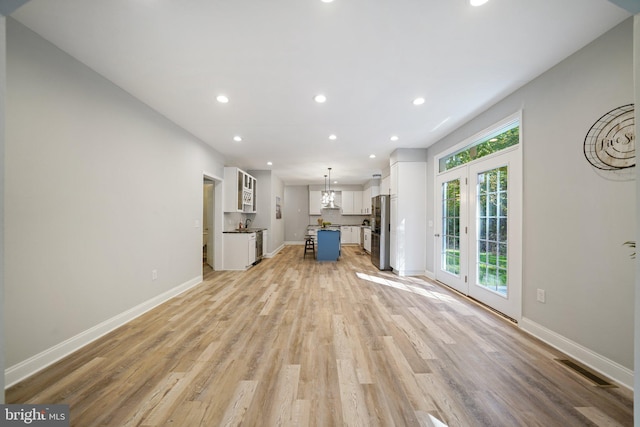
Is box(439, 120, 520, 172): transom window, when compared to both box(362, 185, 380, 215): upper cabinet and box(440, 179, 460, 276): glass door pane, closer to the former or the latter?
box(440, 179, 460, 276): glass door pane

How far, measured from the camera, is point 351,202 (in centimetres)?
1025

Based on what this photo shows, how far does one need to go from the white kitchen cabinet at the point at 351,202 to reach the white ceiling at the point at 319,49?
6.77 metres

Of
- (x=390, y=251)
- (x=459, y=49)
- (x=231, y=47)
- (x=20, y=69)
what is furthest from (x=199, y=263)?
(x=459, y=49)

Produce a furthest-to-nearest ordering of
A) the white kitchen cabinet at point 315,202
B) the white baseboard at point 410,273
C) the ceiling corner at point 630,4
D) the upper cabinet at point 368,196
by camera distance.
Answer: the white kitchen cabinet at point 315,202, the upper cabinet at point 368,196, the white baseboard at point 410,273, the ceiling corner at point 630,4

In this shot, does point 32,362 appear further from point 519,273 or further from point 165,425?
point 519,273

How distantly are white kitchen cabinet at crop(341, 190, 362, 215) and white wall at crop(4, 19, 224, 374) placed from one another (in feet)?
24.9

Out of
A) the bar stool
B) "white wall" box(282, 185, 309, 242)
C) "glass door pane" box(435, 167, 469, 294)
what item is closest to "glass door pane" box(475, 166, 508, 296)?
"glass door pane" box(435, 167, 469, 294)

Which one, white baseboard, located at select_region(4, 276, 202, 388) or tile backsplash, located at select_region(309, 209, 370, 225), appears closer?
white baseboard, located at select_region(4, 276, 202, 388)

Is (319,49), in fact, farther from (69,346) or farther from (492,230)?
(69,346)

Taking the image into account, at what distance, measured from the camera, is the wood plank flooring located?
1.44 metres

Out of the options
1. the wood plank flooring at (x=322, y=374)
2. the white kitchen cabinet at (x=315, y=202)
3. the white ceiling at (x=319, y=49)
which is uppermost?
the white ceiling at (x=319, y=49)

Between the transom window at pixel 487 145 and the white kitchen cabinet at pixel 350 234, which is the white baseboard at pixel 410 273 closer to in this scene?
the transom window at pixel 487 145

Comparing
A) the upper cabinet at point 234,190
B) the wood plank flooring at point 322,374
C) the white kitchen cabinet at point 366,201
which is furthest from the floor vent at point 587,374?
the white kitchen cabinet at point 366,201

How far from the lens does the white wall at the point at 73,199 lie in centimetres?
174
